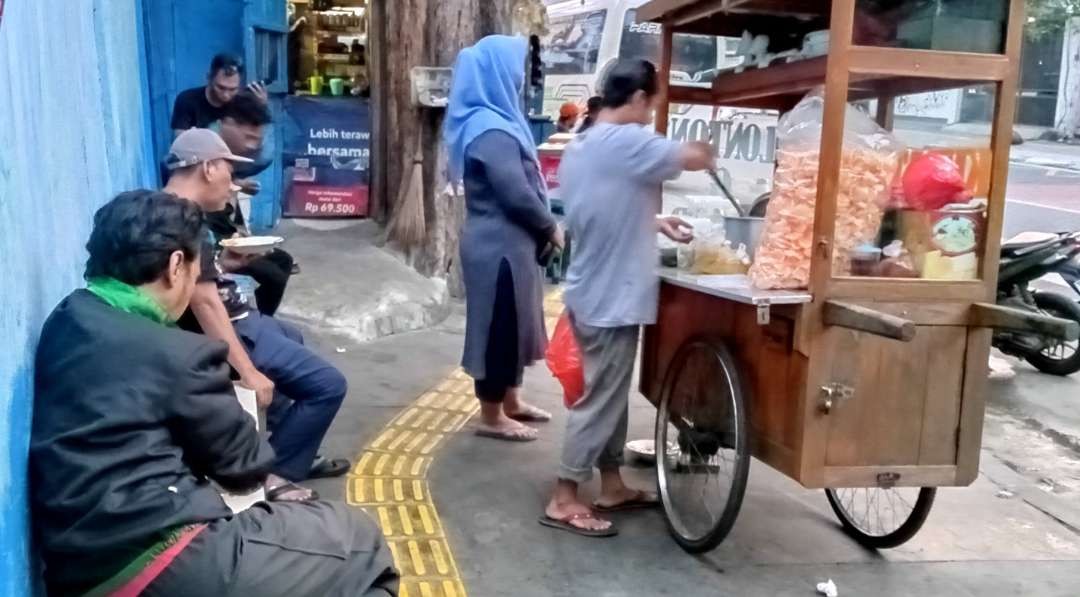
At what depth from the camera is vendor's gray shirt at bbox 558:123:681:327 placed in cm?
383

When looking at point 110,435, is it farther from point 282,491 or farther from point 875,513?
point 875,513

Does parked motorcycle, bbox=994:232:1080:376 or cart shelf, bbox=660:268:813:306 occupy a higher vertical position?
cart shelf, bbox=660:268:813:306

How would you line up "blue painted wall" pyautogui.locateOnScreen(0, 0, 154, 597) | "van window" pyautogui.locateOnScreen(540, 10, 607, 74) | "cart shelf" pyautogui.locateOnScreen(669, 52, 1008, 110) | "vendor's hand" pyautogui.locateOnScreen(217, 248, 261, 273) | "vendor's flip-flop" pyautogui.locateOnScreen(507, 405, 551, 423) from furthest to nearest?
"van window" pyautogui.locateOnScreen(540, 10, 607, 74), "vendor's flip-flop" pyautogui.locateOnScreen(507, 405, 551, 423), "vendor's hand" pyautogui.locateOnScreen(217, 248, 261, 273), "cart shelf" pyautogui.locateOnScreen(669, 52, 1008, 110), "blue painted wall" pyautogui.locateOnScreen(0, 0, 154, 597)

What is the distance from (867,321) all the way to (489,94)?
7.59ft

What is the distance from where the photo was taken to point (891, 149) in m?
3.47

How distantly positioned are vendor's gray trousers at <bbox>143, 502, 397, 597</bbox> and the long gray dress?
2.19 m

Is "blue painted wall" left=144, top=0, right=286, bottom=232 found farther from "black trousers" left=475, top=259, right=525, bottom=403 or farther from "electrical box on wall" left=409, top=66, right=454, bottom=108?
"black trousers" left=475, top=259, right=525, bottom=403

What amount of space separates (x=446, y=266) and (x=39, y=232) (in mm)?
5416

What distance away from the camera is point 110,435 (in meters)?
2.24

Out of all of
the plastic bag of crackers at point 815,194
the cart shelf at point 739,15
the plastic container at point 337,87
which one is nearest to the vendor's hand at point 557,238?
the cart shelf at point 739,15

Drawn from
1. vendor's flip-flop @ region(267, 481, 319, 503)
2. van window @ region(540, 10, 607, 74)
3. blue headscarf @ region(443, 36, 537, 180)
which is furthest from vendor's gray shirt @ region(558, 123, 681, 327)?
van window @ region(540, 10, 607, 74)

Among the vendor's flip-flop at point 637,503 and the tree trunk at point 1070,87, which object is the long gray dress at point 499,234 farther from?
the tree trunk at point 1070,87

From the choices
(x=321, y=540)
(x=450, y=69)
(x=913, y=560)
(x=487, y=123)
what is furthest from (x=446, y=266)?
(x=321, y=540)

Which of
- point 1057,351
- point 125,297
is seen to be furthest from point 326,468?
point 1057,351
